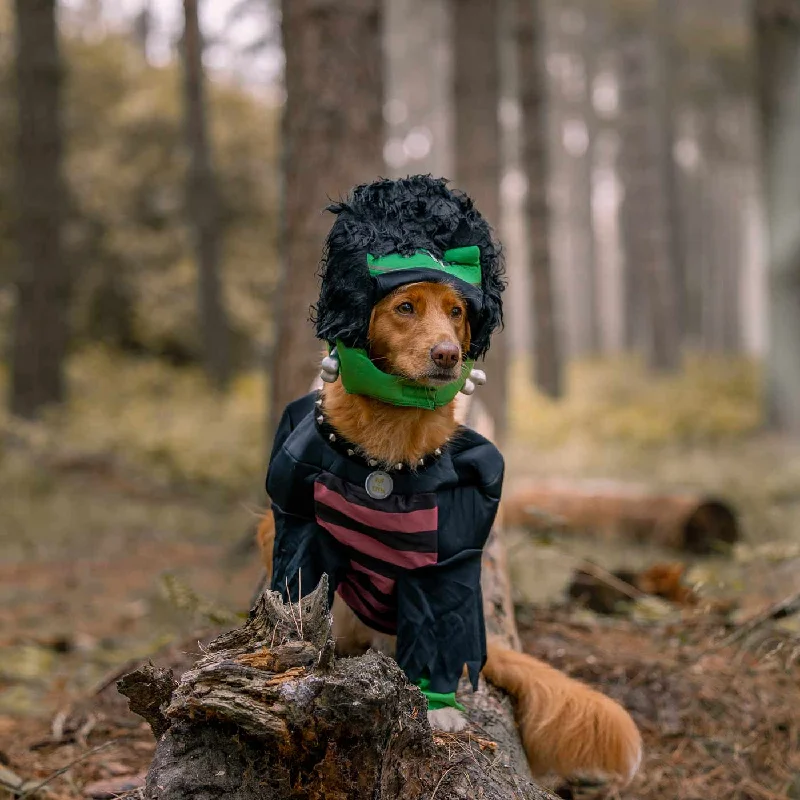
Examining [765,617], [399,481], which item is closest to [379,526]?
[399,481]

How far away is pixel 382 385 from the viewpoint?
8.82 ft

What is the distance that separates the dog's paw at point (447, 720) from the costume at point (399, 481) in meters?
0.06

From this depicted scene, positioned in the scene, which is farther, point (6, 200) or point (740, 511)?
point (6, 200)

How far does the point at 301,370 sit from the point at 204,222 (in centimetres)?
976

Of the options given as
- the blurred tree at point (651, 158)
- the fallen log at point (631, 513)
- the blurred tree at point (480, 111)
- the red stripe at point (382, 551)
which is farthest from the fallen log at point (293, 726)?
the blurred tree at point (651, 158)

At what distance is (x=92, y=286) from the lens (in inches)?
693

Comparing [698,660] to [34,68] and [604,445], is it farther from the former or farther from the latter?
[34,68]

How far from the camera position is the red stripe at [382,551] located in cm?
279

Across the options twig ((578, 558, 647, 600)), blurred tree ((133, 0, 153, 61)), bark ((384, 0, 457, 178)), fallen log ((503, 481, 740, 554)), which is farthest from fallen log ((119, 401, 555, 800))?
bark ((384, 0, 457, 178))

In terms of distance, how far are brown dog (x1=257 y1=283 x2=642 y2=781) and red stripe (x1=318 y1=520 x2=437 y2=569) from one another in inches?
9.7

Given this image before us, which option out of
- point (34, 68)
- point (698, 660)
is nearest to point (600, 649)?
point (698, 660)

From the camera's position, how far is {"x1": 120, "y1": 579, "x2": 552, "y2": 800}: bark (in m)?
2.06

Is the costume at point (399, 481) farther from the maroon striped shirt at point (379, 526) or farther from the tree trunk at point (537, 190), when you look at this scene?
the tree trunk at point (537, 190)

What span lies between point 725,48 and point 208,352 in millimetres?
16459
